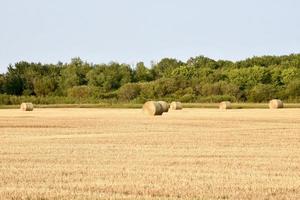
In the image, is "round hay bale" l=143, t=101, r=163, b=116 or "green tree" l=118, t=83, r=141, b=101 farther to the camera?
"green tree" l=118, t=83, r=141, b=101

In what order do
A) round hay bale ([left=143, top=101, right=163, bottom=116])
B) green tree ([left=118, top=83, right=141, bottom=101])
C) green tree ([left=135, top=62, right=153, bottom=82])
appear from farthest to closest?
green tree ([left=135, top=62, right=153, bottom=82])
green tree ([left=118, top=83, right=141, bottom=101])
round hay bale ([left=143, top=101, right=163, bottom=116])

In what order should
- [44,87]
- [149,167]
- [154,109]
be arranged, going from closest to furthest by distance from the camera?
1. [149,167]
2. [154,109]
3. [44,87]

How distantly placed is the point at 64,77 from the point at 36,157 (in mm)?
91736

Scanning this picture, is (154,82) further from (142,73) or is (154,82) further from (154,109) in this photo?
Answer: (154,109)

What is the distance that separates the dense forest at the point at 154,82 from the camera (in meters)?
80.4

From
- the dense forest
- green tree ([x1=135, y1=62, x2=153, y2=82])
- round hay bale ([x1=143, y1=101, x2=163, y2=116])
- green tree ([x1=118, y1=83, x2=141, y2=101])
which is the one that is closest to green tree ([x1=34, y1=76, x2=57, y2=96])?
the dense forest

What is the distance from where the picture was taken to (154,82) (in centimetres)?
9188

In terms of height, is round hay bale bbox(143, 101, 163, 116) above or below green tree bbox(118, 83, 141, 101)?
below

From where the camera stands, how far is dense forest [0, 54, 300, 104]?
80375mm

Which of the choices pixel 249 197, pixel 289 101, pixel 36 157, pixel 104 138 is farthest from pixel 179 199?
pixel 289 101

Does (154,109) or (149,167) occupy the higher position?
(154,109)

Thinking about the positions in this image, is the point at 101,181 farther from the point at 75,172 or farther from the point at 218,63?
the point at 218,63

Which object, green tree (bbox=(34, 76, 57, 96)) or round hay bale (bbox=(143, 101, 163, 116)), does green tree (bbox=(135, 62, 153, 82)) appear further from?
round hay bale (bbox=(143, 101, 163, 116))

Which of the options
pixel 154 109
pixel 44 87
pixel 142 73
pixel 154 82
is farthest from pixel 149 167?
pixel 142 73
